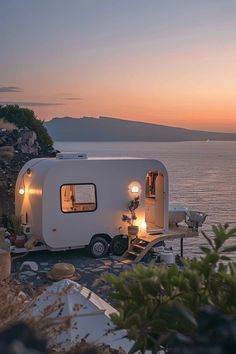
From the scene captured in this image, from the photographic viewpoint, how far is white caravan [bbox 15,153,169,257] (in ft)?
43.6

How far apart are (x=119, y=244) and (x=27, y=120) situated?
47.1ft

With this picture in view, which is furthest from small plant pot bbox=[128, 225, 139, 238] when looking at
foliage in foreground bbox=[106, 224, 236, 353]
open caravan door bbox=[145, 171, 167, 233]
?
foliage in foreground bbox=[106, 224, 236, 353]

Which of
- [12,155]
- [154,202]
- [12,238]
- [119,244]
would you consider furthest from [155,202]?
[12,155]

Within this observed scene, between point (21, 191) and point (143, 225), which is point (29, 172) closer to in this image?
point (21, 191)

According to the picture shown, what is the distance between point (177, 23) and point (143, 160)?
834 centimetres

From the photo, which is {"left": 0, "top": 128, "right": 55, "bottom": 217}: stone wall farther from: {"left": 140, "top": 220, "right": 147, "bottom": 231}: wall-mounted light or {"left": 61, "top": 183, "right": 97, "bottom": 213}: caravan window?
{"left": 140, "top": 220, "right": 147, "bottom": 231}: wall-mounted light

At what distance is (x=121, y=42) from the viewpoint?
78.2 ft

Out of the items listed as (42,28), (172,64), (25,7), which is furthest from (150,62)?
(25,7)

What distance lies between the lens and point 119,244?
46.5 feet

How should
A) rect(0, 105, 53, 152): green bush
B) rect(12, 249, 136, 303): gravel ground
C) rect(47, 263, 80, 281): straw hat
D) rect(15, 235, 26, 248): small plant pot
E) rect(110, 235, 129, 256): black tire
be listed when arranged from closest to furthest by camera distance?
rect(47, 263, 80, 281): straw hat, rect(12, 249, 136, 303): gravel ground, rect(15, 235, 26, 248): small plant pot, rect(110, 235, 129, 256): black tire, rect(0, 105, 53, 152): green bush

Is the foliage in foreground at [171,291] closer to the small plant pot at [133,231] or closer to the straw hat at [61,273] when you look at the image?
the straw hat at [61,273]

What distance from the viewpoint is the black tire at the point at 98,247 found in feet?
44.7

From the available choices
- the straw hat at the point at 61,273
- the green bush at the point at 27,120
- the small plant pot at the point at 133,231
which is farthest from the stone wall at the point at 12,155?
the straw hat at the point at 61,273

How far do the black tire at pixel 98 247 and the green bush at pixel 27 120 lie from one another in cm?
1060
